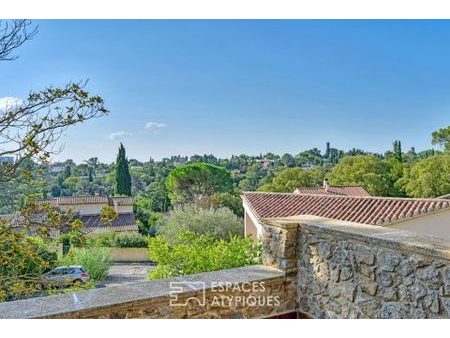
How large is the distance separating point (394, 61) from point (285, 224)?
1043cm

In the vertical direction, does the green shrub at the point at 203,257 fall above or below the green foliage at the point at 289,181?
below

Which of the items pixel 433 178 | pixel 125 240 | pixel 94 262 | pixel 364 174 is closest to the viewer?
pixel 94 262

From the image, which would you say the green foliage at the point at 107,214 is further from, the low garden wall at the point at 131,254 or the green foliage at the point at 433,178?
the green foliage at the point at 433,178

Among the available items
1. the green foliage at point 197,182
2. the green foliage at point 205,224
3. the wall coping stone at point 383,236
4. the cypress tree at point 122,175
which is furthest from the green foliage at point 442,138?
the wall coping stone at point 383,236

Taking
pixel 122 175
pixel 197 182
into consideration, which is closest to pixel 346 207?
pixel 122 175

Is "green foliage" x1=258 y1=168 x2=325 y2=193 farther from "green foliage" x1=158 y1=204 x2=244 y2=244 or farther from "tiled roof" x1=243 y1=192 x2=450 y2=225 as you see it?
"tiled roof" x1=243 y1=192 x2=450 y2=225

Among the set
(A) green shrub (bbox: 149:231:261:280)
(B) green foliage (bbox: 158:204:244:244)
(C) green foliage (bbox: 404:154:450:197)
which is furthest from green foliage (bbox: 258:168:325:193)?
(A) green shrub (bbox: 149:231:261:280)

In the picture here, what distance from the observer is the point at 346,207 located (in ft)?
25.2

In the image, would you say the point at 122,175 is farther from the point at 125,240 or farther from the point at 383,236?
the point at 383,236

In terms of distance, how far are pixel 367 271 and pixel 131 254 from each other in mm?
13945

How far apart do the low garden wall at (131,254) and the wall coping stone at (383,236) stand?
43.2 ft

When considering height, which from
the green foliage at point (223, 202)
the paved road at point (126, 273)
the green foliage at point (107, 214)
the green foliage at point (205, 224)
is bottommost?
the paved road at point (126, 273)

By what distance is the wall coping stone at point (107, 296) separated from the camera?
1822mm
